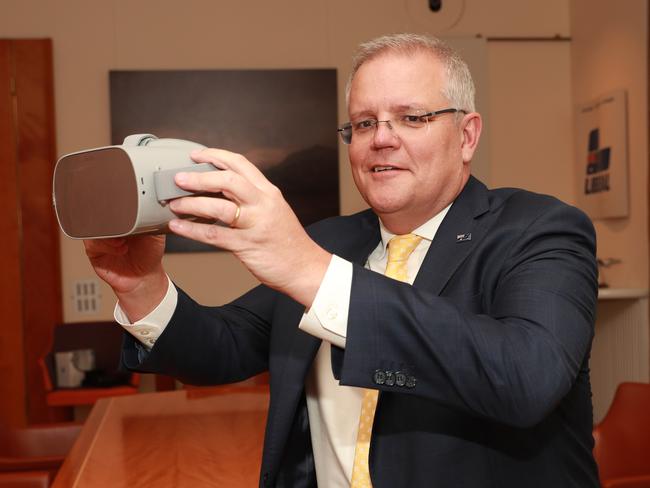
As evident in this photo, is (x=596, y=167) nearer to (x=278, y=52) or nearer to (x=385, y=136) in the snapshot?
(x=278, y=52)

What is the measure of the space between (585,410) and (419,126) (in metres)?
0.58

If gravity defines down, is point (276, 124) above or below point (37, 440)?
above

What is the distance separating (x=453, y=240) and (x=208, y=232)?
1.85 feet

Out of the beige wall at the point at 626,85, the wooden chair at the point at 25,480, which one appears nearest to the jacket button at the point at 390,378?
the wooden chair at the point at 25,480

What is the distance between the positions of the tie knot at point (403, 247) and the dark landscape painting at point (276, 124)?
4210 mm

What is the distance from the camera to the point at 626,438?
280cm

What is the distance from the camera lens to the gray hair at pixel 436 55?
5.12ft

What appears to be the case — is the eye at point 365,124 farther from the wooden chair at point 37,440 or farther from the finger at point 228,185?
the wooden chair at point 37,440

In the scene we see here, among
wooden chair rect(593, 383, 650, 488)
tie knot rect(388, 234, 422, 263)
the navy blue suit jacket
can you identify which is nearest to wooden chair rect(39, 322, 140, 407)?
wooden chair rect(593, 383, 650, 488)

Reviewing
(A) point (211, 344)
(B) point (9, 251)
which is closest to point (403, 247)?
(A) point (211, 344)

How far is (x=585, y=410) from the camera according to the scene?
1414mm

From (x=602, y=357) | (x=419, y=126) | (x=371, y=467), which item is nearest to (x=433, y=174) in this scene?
(x=419, y=126)

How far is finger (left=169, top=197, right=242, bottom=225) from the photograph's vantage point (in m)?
1.00

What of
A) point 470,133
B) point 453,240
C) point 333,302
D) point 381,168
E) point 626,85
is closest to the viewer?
point 333,302
